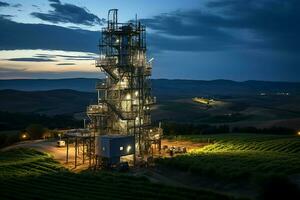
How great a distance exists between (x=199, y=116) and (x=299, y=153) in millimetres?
67583

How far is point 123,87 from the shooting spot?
4409cm

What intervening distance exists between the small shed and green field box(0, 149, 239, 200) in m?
3.72

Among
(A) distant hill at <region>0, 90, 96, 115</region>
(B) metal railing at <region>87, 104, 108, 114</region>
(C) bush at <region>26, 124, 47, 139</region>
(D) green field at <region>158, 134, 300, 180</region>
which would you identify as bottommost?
(A) distant hill at <region>0, 90, 96, 115</region>

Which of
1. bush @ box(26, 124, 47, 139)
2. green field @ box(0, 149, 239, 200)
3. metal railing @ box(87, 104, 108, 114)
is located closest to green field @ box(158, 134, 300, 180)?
green field @ box(0, 149, 239, 200)

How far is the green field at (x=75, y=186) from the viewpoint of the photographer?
27188 millimetres

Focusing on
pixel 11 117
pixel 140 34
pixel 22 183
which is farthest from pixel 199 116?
pixel 22 183

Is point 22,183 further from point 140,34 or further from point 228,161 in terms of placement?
point 140,34

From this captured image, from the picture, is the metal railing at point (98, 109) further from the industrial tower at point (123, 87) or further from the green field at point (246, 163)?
the green field at point (246, 163)

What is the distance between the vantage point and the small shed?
3888 centimetres

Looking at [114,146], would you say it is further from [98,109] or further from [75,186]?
[75,186]

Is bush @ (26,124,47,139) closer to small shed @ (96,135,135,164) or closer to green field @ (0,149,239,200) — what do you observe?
green field @ (0,149,239,200)

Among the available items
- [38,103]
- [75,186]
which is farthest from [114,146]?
[38,103]

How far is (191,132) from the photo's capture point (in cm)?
6525

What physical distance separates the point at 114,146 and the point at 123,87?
7.25 metres
